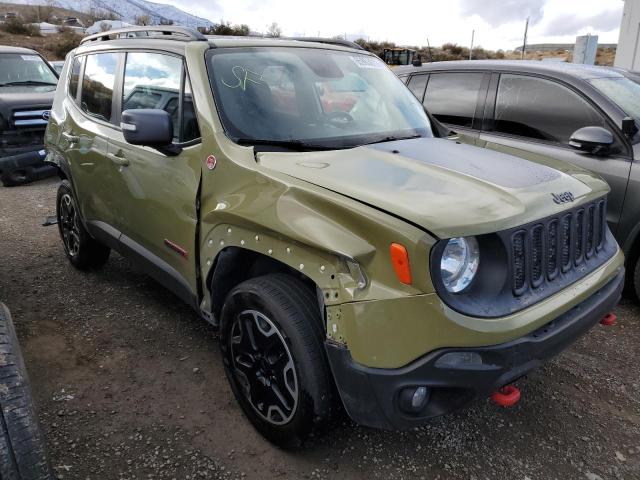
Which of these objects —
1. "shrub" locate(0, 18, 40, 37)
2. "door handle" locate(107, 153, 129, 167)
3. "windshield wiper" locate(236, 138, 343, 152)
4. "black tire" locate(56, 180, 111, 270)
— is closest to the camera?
"windshield wiper" locate(236, 138, 343, 152)

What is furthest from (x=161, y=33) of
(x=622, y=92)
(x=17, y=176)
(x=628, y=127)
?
(x=17, y=176)

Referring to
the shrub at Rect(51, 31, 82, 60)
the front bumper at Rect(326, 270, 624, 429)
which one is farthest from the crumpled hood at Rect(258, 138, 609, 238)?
the shrub at Rect(51, 31, 82, 60)

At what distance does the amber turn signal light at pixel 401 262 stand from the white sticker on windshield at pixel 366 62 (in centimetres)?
192

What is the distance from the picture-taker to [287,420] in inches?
91.9

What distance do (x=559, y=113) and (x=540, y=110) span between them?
16 centimetres

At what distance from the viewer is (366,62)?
348 centimetres

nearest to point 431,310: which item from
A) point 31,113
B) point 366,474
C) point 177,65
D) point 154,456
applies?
point 366,474

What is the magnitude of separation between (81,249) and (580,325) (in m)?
3.72

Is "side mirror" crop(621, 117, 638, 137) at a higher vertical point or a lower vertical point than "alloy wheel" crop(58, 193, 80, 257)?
higher

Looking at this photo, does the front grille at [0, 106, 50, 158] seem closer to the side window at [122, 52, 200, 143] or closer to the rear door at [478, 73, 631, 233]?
the side window at [122, 52, 200, 143]

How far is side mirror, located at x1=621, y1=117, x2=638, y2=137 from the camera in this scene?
12.7ft

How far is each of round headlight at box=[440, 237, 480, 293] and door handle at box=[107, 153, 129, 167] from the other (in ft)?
7.21

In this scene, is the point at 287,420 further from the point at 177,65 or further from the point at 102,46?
the point at 102,46

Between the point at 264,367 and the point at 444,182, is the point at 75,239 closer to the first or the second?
the point at 264,367
